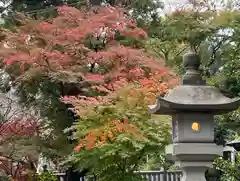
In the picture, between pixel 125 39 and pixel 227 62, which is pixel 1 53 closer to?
pixel 125 39

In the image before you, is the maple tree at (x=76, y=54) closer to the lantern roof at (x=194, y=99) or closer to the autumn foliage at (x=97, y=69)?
the autumn foliage at (x=97, y=69)

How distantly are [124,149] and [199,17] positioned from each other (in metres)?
5.24

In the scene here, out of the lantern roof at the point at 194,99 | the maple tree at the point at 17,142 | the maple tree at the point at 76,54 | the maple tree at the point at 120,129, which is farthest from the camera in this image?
the maple tree at the point at 17,142

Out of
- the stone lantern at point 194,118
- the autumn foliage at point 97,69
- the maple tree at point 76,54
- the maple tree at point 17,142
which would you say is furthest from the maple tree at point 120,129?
the stone lantern at point 194,118

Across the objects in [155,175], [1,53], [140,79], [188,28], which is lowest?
[155,175]

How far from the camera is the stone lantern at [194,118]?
5.51m

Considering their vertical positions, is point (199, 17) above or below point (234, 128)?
above

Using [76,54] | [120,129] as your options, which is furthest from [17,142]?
[120,129]

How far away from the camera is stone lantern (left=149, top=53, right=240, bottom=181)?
217 inches

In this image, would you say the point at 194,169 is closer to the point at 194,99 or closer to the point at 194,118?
the point at 194,118

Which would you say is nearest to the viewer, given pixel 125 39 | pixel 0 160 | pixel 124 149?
pixel 124 149

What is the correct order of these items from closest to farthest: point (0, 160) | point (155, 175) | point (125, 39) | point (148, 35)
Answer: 1. point (0, 160)
2. point (125, 39)
3. point (148, 35)
4. point (155, 175)

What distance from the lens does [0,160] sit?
1052 centimetres

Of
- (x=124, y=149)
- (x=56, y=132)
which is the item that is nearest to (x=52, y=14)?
(x=56, y=132)
